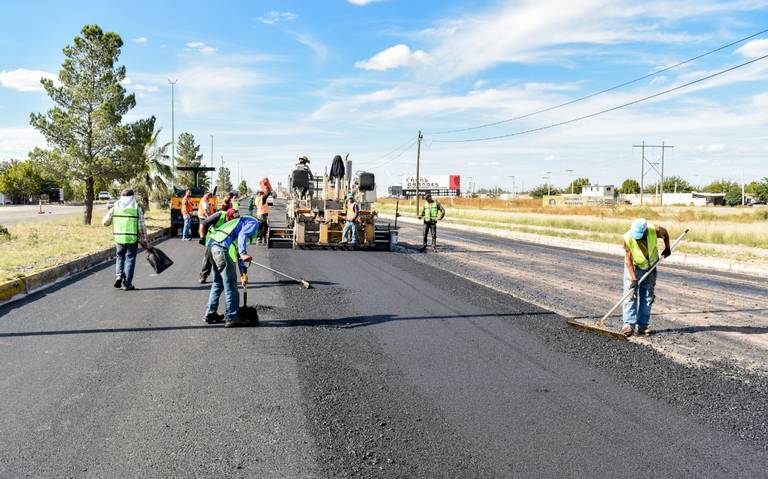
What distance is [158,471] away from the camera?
3.54m

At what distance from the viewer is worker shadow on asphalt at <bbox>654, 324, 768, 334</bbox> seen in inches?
300

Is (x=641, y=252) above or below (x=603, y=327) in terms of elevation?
above

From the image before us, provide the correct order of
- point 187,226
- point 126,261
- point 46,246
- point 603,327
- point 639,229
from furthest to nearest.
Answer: point 187,226 < point 46,246 < point 126,261 < point 603,327 < point 639,229

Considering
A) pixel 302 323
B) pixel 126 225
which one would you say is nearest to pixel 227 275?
pixel 302 323

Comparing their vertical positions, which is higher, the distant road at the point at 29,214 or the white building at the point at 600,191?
the white building at the point at 600,191

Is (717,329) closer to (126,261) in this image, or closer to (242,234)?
(242,234)

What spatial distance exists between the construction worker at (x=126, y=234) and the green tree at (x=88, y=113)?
44.9 feet

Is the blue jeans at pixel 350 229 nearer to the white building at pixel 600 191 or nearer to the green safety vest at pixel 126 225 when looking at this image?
the green safety vest at pixel 126 225

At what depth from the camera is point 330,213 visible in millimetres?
18531

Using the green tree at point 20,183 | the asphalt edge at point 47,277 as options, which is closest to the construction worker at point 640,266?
the asphalt edge at point 47,277

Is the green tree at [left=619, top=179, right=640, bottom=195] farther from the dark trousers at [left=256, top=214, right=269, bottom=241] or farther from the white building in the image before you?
the dark trousers at [left=256, top=214, right=269, bottom=241]

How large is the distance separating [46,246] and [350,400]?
43.7 feet

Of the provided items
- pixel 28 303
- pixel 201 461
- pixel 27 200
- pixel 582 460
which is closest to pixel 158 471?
pixel 201 461

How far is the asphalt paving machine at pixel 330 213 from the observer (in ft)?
60.2
